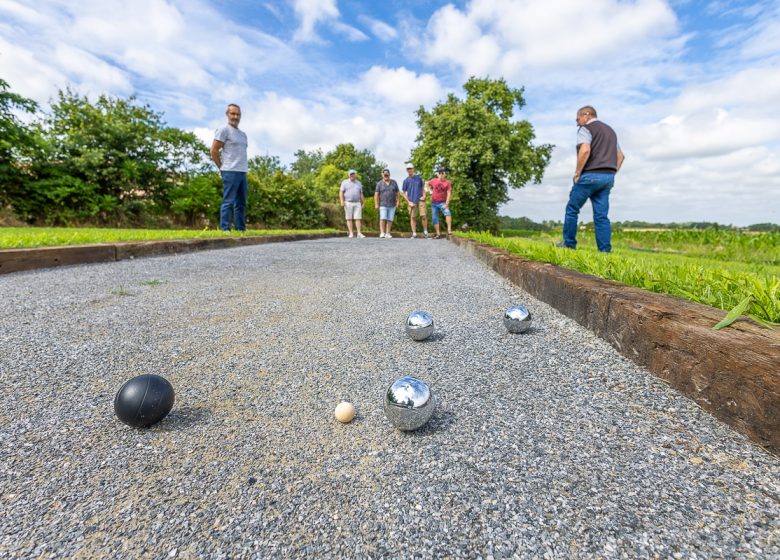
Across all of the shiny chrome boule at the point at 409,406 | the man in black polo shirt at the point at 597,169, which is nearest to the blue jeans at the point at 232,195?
the man in black polo shirt at the point at 597,169

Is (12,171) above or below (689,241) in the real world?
above

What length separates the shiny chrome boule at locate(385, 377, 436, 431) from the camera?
57.2 inches

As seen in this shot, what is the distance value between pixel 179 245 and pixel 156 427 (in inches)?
207

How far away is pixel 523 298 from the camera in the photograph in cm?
348

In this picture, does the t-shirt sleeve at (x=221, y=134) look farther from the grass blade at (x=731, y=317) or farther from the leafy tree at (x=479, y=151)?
the leafy tree at (x=479, y=151)

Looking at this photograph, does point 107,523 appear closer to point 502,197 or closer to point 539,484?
point 539,484

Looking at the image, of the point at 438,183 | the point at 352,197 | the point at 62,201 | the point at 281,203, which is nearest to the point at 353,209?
the point at 352,197

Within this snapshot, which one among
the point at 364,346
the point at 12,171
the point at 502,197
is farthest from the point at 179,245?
the point at 502,197

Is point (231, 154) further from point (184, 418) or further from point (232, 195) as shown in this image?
point (184, 418)

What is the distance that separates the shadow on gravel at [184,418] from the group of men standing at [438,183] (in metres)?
5.62

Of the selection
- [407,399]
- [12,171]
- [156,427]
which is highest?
[12,171]

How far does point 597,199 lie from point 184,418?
5954 mm

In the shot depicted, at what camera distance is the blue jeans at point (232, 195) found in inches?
314

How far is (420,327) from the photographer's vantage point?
7.75 feet
